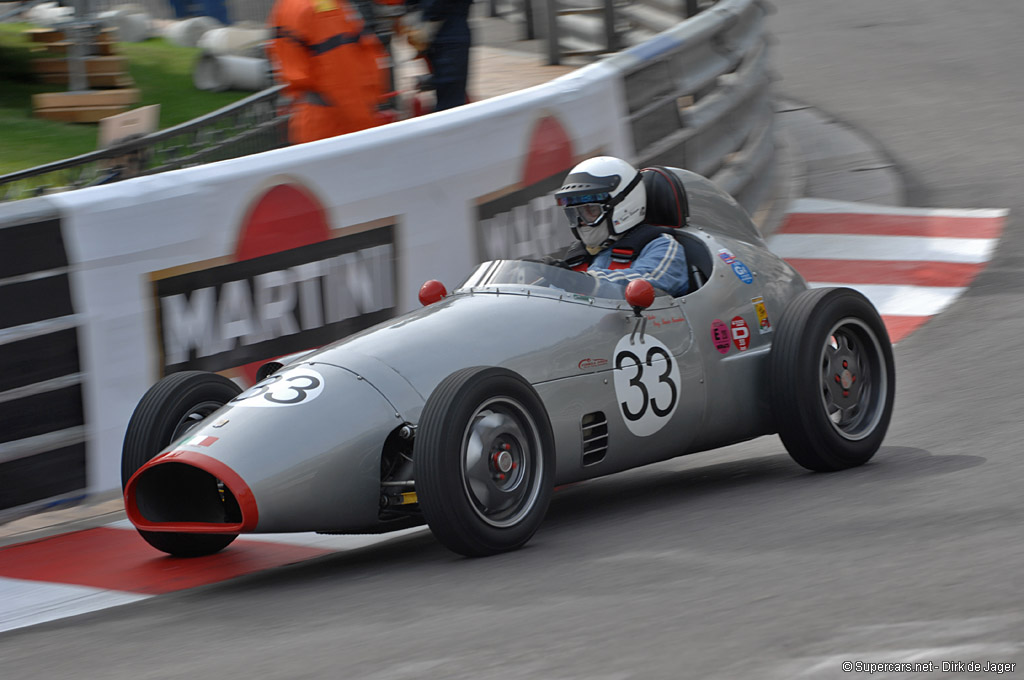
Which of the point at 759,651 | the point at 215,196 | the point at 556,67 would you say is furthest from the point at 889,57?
the point at 759,651

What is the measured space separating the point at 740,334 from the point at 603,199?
744 millimetres

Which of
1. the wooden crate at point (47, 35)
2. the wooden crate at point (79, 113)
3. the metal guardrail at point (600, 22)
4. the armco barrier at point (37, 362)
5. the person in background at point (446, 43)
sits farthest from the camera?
the wooden crate at point (47, 35)

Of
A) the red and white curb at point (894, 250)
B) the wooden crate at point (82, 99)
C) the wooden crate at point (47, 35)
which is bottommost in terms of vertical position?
the red and white curb at point (894, 250)

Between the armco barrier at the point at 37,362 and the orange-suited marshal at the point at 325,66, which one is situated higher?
the orange-suited marshal at the point at 325,66

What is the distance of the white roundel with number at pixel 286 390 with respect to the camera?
4.68 meters

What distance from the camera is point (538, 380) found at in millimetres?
4938

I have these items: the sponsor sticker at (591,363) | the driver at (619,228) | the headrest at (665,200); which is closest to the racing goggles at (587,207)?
the driver at (619,228)

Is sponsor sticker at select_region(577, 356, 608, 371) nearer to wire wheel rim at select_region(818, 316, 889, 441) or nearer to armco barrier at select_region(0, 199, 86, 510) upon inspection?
wire wheel rim at select_region(818, 316, 889, 441)

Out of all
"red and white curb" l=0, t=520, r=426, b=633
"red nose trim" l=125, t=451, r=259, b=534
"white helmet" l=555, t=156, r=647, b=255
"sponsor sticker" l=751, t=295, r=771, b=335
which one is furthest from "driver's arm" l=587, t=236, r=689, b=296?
"red nose trim" l=125, t=451, r=259, b=534

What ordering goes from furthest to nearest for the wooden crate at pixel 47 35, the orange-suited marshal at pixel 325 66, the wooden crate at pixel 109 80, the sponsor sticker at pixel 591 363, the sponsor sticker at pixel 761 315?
the wooden crate at pixel 47 35
the wooden crate at pixel 109 80
the orange-suited marshal at pixel 325 66
the sponsor sticker at pixel 761 315
the sponsor sticker at pixel 591 363

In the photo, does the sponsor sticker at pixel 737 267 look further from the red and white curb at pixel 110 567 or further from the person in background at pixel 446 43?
the person in background at pixel 446 43

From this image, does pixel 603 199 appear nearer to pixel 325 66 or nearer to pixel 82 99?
pixel 325 66

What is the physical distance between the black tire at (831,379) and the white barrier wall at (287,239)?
1.98 meters

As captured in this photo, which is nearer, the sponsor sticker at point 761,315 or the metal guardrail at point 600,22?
the sponsor sticker at point 761,315
